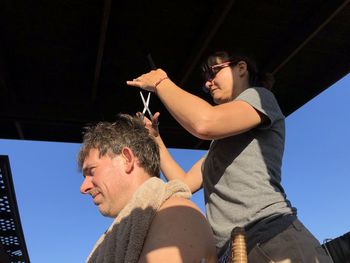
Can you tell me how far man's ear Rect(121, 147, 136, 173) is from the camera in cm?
169

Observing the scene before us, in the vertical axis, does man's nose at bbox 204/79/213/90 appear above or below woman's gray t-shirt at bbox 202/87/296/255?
above

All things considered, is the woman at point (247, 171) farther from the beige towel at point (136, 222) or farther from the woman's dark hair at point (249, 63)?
the woman's dark hair at point (249, 63)

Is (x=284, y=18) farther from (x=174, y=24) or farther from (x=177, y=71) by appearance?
(x=177, y=71)

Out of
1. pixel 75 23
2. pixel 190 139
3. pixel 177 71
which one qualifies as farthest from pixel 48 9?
pixel 190 139

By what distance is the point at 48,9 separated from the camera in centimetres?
312

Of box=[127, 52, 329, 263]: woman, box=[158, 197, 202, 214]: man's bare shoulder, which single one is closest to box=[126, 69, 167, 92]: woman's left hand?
box=[127, 52, 329, 263]: woman

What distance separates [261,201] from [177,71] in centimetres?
253

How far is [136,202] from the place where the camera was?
57.5 inches

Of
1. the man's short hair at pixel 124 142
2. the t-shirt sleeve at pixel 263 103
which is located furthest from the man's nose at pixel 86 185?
the t-shirt sleeve at pixel 263 103

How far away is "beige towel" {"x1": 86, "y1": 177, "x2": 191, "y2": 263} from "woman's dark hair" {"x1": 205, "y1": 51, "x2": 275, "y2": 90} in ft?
2.29

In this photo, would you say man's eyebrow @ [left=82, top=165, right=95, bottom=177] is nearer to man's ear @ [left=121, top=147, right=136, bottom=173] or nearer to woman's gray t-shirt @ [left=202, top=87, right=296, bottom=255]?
man's ear @ [left=121, top=147, right=136, bottom=173]

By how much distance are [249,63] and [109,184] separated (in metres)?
0.89

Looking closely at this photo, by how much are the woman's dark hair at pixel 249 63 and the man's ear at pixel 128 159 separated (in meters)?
0.59

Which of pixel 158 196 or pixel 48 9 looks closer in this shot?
pixel 158 196
